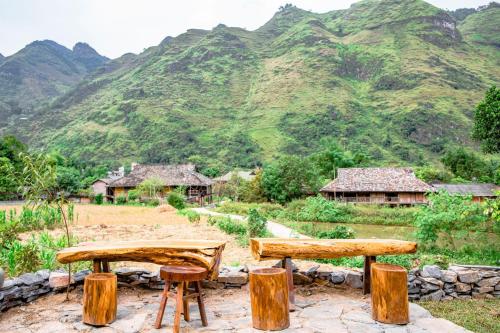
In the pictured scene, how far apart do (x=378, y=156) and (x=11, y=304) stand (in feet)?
215

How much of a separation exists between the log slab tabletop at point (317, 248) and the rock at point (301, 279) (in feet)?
2.46

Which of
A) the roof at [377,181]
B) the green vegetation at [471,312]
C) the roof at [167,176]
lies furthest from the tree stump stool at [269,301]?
the roof at [167,176]

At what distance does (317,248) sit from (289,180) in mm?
31015

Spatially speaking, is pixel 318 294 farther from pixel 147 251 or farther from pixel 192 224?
pixel 192 224

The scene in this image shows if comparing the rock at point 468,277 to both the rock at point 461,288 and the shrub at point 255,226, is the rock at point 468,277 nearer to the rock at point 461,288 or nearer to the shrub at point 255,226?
the rock at point 461,288

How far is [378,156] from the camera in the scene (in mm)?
65188

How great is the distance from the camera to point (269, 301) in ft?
13.8

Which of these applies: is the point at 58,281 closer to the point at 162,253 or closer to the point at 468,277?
the point at 162,253

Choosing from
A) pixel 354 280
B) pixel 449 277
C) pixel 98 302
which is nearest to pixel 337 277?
pixel 354 280

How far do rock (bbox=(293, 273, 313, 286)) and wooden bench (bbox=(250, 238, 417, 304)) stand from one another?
2.47 ft

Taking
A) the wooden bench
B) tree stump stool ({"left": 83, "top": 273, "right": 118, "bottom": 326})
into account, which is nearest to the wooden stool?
tree stump stool ({"left": 83, "top": 273, "right": 118, "bottom": 326})

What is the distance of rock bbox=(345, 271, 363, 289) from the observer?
5.85 meters

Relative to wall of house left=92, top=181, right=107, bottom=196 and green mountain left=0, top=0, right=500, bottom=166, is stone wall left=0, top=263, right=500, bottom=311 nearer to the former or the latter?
wall of house left=92, top=181, right=107, bottom=196

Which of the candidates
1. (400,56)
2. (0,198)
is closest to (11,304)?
(0,198)
